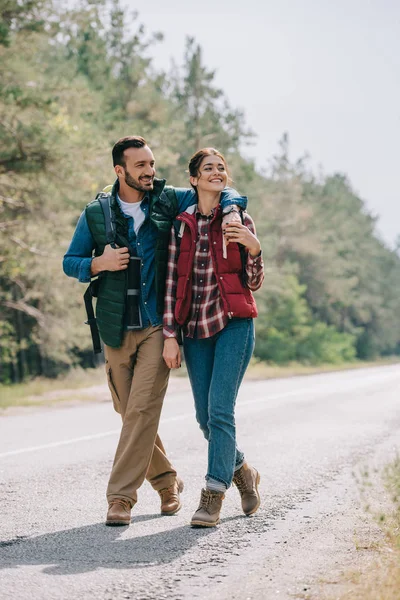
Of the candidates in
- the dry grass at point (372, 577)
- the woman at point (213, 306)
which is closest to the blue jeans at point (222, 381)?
the woman at point (213, 306)

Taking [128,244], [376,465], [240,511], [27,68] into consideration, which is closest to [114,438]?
[376,465]

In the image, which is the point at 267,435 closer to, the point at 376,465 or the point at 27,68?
the point at 376,465

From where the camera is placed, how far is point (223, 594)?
13.1 feet

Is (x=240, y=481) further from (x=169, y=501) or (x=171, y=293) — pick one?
(x=171, y=293)

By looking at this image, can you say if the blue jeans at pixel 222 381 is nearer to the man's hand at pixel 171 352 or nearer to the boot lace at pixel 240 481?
the man's hand at pixel 171 352

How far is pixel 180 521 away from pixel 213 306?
1362mm

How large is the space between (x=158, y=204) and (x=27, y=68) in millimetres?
19939

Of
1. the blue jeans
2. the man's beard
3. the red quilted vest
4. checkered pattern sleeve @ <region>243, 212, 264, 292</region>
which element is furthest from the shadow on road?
the man's beard

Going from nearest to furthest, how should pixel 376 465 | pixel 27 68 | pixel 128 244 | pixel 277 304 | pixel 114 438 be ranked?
pixel 128 244 → pixel 376 465 → pixel 114 438 → pixel 27 68 → pixel 277 304

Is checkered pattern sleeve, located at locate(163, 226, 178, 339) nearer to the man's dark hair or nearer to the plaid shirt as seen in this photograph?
the plaid shirt

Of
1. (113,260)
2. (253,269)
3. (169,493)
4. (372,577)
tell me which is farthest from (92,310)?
(372,577)

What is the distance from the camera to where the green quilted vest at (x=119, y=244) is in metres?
5.61

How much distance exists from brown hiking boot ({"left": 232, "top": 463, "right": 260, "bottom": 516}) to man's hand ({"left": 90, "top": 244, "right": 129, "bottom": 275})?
1505 millimetres

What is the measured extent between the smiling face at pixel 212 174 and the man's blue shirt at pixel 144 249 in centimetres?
10
